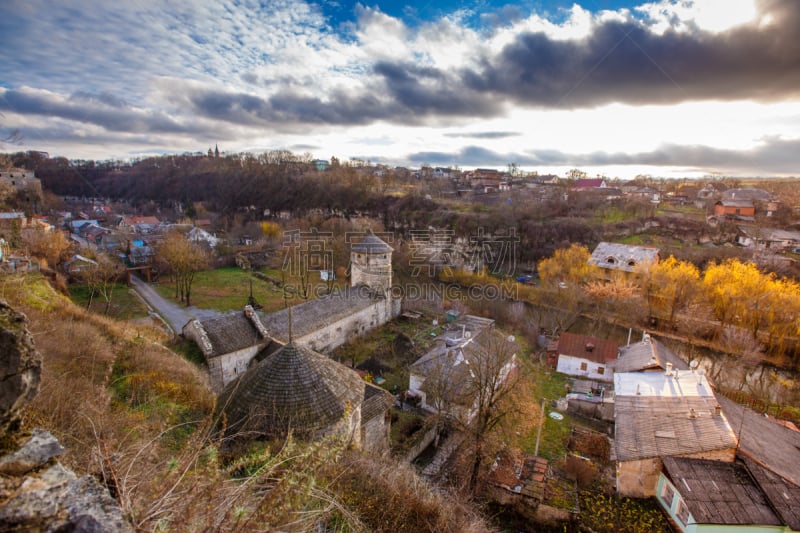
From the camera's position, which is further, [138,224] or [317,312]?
[138,224]

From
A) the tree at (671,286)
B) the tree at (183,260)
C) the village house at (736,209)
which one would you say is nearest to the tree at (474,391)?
the tree at (671,286)

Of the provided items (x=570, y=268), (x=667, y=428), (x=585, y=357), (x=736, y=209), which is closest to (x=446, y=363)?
(x=667, y=428)

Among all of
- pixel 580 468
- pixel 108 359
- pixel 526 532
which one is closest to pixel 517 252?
pixel 580 468

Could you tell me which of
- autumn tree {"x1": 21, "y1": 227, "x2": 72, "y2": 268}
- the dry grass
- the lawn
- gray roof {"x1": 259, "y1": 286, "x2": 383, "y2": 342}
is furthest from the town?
the lawn

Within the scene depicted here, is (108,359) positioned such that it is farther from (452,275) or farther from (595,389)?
(452,275)

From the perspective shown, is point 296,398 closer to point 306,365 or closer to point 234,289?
point 306,365

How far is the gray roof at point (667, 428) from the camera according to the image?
12.0 m

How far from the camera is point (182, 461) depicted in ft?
12.6

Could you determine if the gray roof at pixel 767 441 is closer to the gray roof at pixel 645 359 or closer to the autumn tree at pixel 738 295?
the gray roof at pixel 645 359

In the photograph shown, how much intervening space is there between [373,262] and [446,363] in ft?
37.6

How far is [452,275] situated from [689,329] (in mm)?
19043

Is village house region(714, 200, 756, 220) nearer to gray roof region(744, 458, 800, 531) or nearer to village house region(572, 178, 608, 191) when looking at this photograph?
village house region(572, 178, 608, 191)

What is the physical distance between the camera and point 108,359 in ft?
39.7

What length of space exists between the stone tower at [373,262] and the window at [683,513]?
19753 mm
